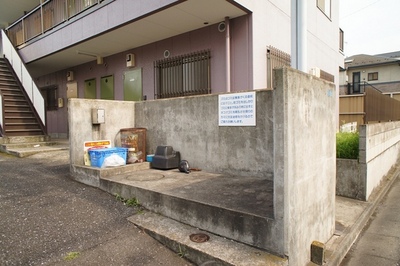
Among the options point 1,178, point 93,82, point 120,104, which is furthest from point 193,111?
point 93,82

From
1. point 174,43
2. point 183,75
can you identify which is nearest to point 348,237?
point 183,75

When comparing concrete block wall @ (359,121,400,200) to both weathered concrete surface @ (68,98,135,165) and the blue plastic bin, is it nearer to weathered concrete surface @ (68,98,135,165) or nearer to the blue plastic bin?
the blue plastic bin

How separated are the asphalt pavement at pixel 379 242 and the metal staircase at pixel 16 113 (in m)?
9.99

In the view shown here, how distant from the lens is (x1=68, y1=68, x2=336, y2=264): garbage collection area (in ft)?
7.95

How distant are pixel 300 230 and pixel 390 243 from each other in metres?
1.97

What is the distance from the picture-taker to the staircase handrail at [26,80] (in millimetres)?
9570

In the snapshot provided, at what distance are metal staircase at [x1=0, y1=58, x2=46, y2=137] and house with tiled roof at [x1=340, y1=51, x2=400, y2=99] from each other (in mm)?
23990

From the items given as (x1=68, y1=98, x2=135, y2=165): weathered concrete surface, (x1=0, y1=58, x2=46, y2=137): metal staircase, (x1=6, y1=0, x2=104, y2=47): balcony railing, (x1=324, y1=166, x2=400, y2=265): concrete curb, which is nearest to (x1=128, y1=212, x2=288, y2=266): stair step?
(x1=324, y1=166, x2=400, y2=265): concrete curb

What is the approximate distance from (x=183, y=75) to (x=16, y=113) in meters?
6.51

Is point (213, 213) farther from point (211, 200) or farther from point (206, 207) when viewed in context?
point (211, 200)

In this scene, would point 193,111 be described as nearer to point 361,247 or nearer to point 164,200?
point 164,200

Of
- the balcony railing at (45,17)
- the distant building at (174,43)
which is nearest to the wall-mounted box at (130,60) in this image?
the distant building at (174,43)

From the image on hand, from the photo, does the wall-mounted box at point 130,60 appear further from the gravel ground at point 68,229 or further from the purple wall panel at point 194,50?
the gravel ground at point 68,229

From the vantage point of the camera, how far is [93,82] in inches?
450
